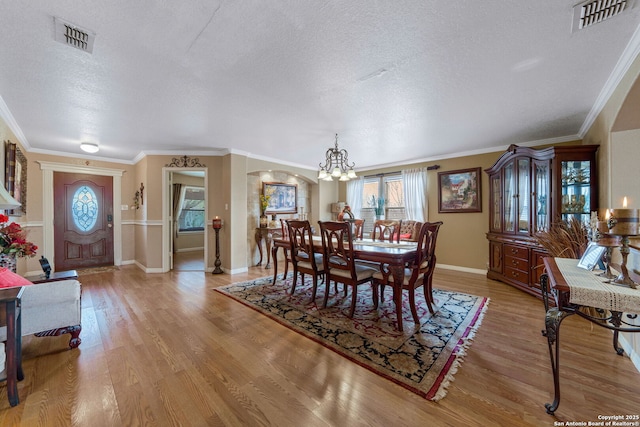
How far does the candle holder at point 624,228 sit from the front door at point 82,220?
7125 millimetres

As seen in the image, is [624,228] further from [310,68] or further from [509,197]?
[509,197]

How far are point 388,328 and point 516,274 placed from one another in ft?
8.12

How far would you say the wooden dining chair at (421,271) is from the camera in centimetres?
240

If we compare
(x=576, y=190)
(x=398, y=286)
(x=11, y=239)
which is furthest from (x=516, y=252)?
(x=11, y=239)

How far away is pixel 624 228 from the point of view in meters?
1.31

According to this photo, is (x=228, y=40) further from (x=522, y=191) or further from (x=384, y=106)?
(x=522, y=191)

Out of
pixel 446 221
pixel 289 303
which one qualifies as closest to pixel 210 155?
pixel 289 303

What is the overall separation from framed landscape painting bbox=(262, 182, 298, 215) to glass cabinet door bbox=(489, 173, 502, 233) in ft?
13.1

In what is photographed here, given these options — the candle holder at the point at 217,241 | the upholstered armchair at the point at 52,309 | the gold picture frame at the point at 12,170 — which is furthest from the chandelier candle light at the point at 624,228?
the gold picture frame at the point at 12,170

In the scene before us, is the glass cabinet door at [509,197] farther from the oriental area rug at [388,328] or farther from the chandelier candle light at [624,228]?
the chandelier candle light at [624,228]

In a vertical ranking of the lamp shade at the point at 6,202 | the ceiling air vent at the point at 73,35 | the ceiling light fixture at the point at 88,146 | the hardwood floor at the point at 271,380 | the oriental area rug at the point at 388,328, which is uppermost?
the ceiling air vent at the point at 73,35

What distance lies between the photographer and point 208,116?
3.01 meters

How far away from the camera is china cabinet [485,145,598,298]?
301 cm

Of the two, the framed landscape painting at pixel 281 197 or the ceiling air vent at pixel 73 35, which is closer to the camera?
the ceiling air vent at pixel 73 35
